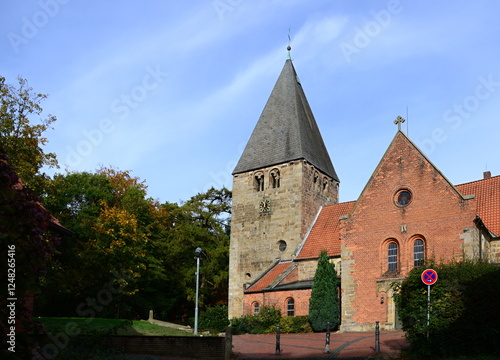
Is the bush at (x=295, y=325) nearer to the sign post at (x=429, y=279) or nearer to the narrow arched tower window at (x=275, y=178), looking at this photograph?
the narrow arched tower window at (x=275, y=178)

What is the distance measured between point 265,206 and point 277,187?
1.71 meters

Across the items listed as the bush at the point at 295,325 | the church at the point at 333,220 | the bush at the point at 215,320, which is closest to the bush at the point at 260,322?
the bush at the point at 295,325

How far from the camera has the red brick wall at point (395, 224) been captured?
1009 inches

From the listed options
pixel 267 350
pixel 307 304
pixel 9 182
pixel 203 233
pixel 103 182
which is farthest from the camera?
pixel 203 233

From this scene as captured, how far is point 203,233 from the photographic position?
4981cm

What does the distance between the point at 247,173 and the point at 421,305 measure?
2728 cm

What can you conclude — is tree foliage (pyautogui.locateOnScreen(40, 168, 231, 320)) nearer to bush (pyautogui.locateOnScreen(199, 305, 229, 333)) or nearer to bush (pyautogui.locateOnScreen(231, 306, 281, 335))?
bush (pyautogui.locateOnScreen(199, 305, 229, 333))

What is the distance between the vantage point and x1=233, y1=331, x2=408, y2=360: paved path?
58.1 ft

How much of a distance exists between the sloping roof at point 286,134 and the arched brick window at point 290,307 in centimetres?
1179

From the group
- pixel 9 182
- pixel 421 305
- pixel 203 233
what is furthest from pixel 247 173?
pixel 9 182

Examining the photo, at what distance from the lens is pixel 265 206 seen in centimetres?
4153

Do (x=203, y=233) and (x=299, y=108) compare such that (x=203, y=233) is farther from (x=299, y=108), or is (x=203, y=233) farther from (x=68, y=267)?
(x=68, y=267)

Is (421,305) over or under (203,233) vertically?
under

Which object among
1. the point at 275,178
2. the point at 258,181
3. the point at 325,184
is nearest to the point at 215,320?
the point at 258,181
